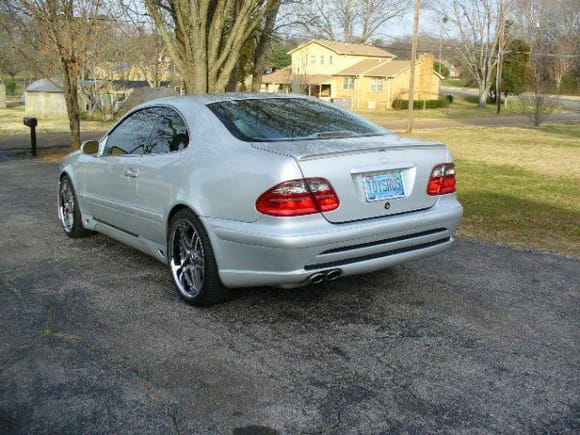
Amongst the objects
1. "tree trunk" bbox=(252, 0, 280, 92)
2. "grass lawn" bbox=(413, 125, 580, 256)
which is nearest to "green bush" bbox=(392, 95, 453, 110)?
"grass lawn" bbox=(413, 125, 580, 256)

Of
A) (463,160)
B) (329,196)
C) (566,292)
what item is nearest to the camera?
(329,196)

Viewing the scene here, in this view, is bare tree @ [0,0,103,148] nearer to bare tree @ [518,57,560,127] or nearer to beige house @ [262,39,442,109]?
bare tree @ [518,57,560,127]

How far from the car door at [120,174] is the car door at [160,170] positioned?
4.8 inches

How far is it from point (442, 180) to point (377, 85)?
55.5 metres

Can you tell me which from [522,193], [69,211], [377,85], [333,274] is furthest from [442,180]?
[377,85]

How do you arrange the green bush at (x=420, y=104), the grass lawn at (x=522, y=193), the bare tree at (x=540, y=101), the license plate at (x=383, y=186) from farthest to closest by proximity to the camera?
the green bush at (x=420, y=104) → the bare tree at (x=540, y=101) → the grass lawn at (x=522, y=193) → the license plate at (x=383, y=186)

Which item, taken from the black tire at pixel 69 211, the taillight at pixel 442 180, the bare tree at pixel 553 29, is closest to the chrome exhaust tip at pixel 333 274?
the taillight at pixel 442 180

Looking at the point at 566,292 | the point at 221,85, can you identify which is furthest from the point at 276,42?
the point at 566,292

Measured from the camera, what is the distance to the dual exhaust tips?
3944mm

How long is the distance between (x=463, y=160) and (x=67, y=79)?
9953 millimetres

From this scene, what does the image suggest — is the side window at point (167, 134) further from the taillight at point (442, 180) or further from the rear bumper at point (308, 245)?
the taillight at point (442, 180)

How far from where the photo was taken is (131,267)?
5652 millimetres

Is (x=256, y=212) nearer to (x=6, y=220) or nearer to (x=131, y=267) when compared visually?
(x=131, y=267)

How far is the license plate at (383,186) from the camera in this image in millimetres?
4086
